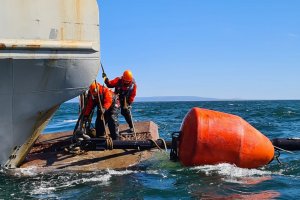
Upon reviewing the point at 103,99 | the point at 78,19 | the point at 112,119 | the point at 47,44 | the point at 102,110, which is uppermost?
the point at 78,19

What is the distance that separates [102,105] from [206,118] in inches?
88.5

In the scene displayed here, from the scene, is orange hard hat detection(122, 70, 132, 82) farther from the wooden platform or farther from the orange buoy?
the orange buoy

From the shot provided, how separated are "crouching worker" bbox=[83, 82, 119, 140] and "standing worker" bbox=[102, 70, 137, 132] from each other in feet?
2.63

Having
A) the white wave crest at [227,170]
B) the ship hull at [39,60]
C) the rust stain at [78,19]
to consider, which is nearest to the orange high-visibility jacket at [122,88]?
the ship hull at [39,60]

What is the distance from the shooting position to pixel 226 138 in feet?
22.1

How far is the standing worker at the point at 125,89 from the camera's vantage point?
9.18 meters

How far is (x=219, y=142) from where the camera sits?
22.0 feet

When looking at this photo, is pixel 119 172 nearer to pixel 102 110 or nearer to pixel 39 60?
pixel 102 110

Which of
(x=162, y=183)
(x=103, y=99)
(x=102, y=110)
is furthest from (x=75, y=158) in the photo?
(x=162, y=183)

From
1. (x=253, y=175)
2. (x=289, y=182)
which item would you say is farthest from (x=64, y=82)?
(x=289, y=182)

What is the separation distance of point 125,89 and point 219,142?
3.18 m

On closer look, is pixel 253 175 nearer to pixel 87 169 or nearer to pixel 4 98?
pixel 87 169

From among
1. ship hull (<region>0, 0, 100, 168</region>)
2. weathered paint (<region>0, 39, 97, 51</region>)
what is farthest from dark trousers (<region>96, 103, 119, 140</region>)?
Result: weathered paint (<region>0, 39, 97, 51</region>)

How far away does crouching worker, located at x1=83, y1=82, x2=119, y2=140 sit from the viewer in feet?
26.8
